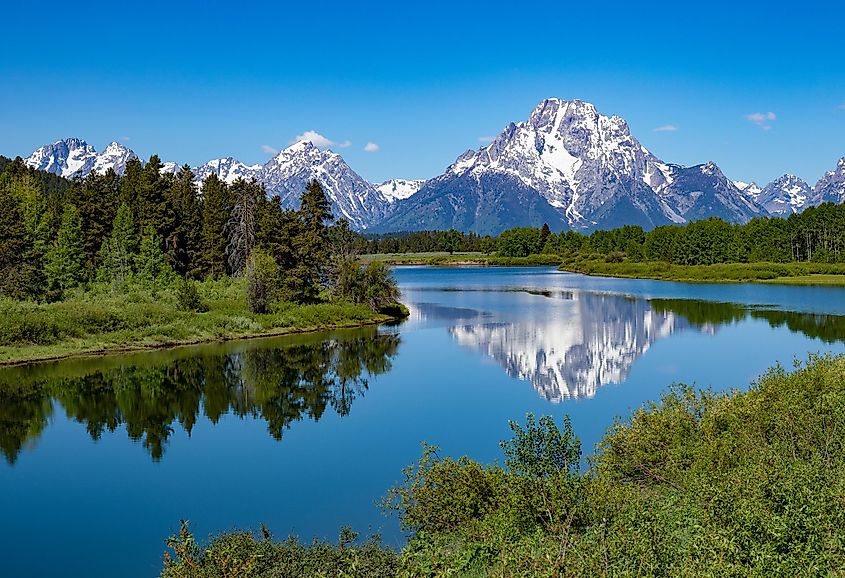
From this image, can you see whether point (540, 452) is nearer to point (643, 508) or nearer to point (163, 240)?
point (643, 508)

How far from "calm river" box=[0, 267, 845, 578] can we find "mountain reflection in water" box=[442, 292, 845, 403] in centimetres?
27

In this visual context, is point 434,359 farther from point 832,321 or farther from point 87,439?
point 832,321

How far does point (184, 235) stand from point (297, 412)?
56.7 metres

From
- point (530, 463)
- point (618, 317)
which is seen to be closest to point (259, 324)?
point (618, 317)

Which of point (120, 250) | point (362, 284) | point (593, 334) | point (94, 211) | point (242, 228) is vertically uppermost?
point (94, 211)

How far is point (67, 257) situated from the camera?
69.9 meters

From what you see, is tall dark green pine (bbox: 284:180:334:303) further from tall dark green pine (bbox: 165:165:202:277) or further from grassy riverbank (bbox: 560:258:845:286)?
grassy riverbank (bbox: 560:258:845:286)

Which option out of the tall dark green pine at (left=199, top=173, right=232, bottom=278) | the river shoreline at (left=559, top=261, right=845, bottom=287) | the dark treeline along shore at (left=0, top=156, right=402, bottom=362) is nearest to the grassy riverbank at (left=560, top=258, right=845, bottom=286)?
the river shoreline at (left=559, top=261, right=845, bottom=287)

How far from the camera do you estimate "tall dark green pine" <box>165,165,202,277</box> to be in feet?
277

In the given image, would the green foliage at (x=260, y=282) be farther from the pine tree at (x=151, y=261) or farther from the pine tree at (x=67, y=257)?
the pine tree at (x=67, y=257)

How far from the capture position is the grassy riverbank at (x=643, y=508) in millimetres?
11008

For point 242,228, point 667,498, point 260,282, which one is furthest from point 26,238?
point 667,498

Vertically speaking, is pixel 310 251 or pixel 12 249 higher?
pixel 12 249

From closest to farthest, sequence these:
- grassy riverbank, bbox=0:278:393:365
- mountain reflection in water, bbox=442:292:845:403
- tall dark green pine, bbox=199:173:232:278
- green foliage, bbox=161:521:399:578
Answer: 1. green foliage, bbox=161:521:399:578
2. mountain reflection in water, bbox=442:292:845:403
3. grassy riverbank, bbox=0:278:393:365
4. tall dark green pine, bbox=199:173:232:278
